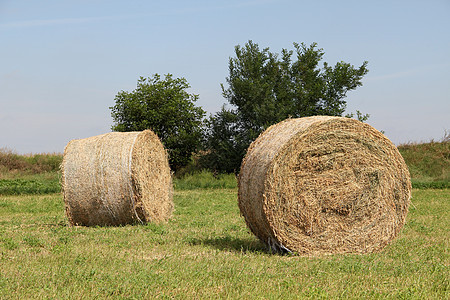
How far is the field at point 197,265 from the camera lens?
6090 millimetres

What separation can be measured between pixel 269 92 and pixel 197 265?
26272 millimetres

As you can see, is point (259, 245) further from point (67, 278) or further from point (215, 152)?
point (215, 152)

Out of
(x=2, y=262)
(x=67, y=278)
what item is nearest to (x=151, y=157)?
(x=2, y=262)

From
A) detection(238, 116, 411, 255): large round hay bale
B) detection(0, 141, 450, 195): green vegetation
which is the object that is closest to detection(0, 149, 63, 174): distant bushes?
detection(0, 141, 450, 195): green vegetation

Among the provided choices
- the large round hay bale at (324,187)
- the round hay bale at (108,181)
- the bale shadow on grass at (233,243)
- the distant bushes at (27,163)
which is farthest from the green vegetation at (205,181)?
the large round hay bale at (324,187)

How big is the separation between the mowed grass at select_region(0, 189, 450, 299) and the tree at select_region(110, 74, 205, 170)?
20897 millimetres

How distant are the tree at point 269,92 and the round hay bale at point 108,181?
18535 millimetres

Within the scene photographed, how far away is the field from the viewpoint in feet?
20.0

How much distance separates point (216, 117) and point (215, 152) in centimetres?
267

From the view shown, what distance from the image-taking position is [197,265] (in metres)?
7.21

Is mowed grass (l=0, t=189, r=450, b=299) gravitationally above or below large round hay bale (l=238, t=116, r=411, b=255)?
below

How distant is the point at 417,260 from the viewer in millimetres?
8188

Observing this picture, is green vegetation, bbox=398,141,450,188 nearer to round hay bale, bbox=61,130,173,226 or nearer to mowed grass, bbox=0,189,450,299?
mowed grass, bbox=0,189,450,299

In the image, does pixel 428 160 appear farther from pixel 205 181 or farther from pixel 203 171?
pixel 205 181
